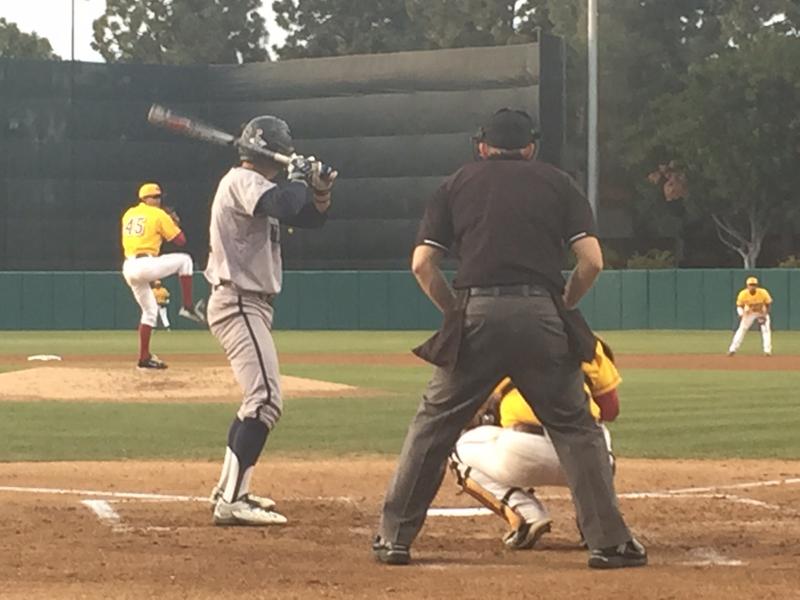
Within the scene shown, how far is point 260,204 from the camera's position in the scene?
7.63 meters

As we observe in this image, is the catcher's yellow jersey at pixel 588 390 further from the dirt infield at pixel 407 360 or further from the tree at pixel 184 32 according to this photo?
the tree at pixel 184 32

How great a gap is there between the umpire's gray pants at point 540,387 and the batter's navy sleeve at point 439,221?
26 centimetres

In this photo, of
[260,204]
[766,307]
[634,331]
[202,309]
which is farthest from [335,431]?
[634,331]

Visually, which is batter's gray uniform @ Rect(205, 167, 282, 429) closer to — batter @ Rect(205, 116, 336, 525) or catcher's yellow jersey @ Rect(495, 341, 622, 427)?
batter @ Rect(205, 116, 336, 525)

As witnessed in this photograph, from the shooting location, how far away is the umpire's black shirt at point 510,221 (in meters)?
6.43

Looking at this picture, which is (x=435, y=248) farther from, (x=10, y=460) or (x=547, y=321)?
(x=10, y=460)

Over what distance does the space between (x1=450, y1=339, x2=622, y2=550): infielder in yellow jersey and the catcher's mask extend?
2.83 ft

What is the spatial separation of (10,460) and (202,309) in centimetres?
315

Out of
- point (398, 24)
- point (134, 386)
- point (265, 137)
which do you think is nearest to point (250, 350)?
point (265, 137)

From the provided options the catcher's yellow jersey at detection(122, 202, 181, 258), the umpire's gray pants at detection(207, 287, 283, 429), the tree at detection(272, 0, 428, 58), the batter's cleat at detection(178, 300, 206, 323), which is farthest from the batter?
the tree at detection(272, 0, 428, 58)

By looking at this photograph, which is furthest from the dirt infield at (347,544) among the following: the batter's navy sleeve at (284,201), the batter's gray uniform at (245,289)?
the batter's navy sleeve at (284,201)

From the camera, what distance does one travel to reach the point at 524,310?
642cm

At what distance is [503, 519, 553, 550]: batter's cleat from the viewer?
6.97 metres

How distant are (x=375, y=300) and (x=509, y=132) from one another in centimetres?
3597
